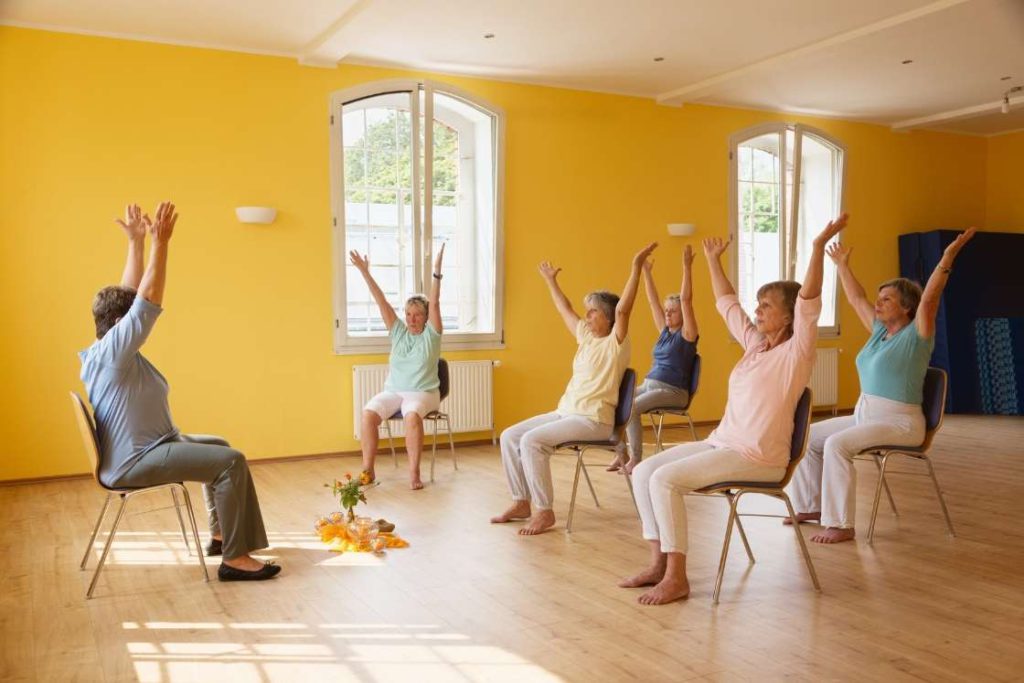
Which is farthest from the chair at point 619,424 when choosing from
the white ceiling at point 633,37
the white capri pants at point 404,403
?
the white ceiling at point 633,37

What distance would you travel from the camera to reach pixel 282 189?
22.6 feet

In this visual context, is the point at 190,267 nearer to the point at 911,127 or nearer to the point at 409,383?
the point at 409,383

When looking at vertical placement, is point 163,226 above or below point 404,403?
above

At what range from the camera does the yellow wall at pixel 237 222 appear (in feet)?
20.1

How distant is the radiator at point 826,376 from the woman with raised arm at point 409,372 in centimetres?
482

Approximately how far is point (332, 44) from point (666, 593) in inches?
181

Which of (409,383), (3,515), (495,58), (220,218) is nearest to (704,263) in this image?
(495,58)

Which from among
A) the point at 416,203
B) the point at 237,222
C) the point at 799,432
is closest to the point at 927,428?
the point at 799,432

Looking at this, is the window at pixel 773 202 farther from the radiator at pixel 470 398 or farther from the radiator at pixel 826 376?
the radiator at pixel 470 398

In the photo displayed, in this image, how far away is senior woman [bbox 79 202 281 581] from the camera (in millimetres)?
3652

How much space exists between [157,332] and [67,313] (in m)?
0.58

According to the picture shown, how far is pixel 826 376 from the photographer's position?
9578 millimetres

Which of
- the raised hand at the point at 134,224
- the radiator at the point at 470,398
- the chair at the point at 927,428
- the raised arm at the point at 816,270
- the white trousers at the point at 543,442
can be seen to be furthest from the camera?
the radiator at the point at 470,398

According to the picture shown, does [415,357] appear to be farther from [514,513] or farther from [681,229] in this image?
[681,229]
